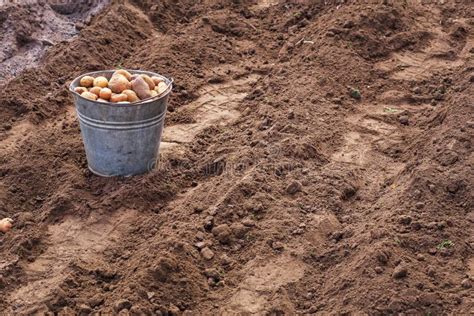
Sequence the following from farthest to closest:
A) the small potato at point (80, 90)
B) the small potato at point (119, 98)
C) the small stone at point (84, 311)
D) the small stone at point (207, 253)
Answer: the small potato at point (80, 90) < the small potato at point (119, 98) < the small stone at point (207, 253) < the small stone at point (84, 311)

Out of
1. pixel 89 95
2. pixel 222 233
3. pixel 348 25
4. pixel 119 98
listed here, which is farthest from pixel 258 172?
pixel 348 25

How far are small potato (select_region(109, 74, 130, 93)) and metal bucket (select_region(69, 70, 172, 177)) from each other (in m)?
0.21

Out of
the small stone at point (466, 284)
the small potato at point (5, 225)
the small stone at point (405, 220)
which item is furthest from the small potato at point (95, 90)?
the small stone at point (466, 284)

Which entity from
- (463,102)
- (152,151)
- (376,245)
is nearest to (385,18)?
(463,102)

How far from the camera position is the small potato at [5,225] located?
567cm

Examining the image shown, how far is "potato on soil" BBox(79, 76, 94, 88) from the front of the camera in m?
6.16

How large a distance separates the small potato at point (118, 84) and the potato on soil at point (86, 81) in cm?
21

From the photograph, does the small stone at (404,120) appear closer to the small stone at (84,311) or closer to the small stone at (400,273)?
the small stone at (400,273)

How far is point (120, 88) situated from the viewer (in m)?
6.00

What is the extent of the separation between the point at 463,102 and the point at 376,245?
2325 mm

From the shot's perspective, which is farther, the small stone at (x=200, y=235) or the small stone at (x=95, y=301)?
the small stone at (x=200, y=235)

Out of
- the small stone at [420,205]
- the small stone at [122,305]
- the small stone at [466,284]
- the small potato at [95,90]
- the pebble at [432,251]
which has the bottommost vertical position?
the small stone at [122,305]

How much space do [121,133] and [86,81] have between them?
0.52 metres

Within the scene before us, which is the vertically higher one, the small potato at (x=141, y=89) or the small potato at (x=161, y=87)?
the small potato at (x=141, y=89)
